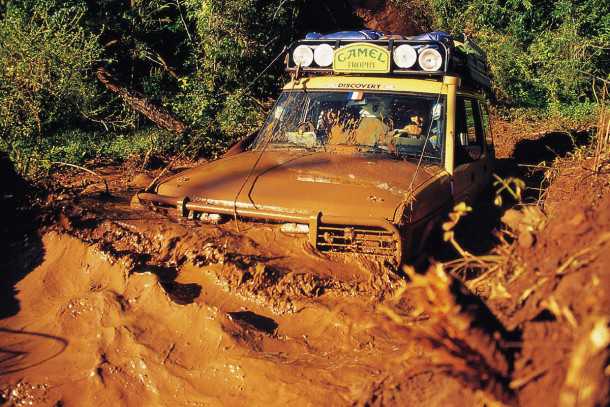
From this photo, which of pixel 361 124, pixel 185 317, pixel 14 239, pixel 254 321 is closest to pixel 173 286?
pixel 185 317

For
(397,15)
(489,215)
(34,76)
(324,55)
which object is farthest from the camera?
(397,15)

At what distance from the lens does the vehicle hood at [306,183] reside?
15.3 ft

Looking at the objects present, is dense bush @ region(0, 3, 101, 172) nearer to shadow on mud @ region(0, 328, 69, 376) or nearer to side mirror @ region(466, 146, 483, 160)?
shadow on mud @ region(0, 328, 69, 376)

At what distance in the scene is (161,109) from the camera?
11.9 meters

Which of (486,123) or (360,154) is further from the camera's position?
(486,123)

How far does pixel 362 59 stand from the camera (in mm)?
5992

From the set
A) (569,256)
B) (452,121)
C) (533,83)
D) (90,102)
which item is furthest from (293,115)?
(533,83)

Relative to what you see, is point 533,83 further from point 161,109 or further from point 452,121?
point 452,121

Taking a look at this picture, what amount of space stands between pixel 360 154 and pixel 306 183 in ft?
2.64

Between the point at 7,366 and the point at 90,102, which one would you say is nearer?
the point at 7,366

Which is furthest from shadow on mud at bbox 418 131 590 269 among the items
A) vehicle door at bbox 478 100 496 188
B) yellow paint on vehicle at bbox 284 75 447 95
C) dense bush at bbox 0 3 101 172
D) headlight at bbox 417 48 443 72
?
dense bush at bbox 0 3 101 172

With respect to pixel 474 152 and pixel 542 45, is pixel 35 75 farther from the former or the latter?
pixel 542 45

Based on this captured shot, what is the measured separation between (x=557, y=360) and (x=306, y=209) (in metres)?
2.56

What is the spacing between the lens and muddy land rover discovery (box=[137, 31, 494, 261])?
15.1 feet
